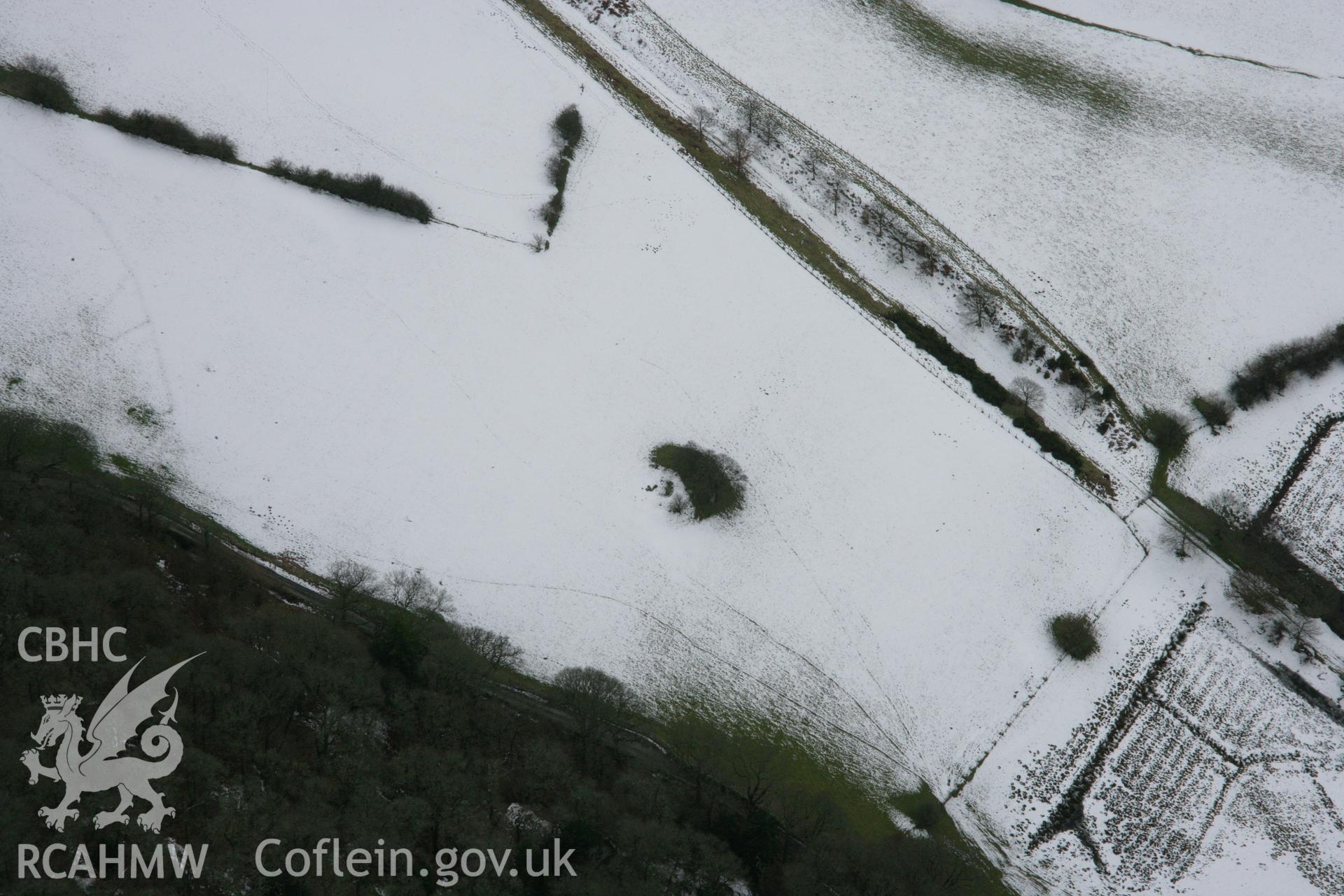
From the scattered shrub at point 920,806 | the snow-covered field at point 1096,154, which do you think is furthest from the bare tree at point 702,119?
the scattered shrub at point 920,806

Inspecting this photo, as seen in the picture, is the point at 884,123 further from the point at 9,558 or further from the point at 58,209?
the point at 9,558

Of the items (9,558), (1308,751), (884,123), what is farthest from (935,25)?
(9,558)

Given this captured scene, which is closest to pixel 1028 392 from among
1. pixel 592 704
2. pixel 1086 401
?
pixel 1086 401

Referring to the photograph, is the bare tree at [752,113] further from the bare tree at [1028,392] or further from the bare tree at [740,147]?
the bare tree at [1028,392]

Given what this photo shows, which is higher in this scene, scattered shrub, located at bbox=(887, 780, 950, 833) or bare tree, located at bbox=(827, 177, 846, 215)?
bare tree, located at bbox=(827, 177, 846, 215)

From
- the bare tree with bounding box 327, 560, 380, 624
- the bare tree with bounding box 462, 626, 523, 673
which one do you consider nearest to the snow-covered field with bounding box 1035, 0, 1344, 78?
the bare tree with bounding box 462, 626, 523, 673

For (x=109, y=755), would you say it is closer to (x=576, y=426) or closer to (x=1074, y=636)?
(x=576, y=426)

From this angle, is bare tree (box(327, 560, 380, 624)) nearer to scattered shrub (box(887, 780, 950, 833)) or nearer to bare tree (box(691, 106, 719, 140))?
scattered shrub (box(887, 780, 950, 833))
